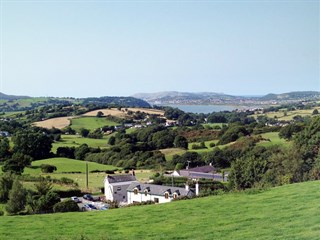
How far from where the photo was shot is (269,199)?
19.8m

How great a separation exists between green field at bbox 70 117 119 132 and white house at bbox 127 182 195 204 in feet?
210

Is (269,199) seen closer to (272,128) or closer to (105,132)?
(272,128)

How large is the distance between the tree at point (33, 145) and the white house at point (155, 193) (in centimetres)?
3620

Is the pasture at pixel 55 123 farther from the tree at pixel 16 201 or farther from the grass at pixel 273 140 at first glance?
the tree at pixel 16 201

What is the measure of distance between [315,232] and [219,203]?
8466mm

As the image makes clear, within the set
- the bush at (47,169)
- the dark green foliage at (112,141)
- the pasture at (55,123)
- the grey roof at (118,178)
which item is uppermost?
the pasture at (55,123)

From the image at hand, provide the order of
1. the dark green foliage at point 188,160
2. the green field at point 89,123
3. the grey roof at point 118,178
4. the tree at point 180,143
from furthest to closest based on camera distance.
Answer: the green field at point 89,123
the tree at point 180,143
the dark green foliage at point 188,160
the grey roof at point 118,178

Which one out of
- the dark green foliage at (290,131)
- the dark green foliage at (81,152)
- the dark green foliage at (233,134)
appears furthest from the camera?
the dark green foliage at (233,134)

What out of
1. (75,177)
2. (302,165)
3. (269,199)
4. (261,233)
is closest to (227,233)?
(261,233)

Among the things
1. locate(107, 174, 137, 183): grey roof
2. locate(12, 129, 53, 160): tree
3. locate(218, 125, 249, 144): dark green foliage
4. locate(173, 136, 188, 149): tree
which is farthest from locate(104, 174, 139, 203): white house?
locate(218, 125, 249, 144): dark green foliage

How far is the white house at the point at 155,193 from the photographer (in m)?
35.0

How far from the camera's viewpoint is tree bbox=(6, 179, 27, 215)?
30.3 meters

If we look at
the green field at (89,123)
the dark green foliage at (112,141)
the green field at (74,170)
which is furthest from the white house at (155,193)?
the green field at (89,123)

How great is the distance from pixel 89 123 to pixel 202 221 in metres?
93.7
